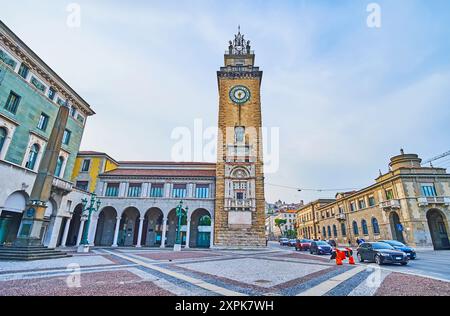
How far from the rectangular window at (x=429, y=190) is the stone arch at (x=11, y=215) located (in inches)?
1877

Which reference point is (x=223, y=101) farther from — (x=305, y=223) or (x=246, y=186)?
(x=305, y=223)

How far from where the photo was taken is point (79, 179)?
110 feet

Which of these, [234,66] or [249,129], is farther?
[234,66]

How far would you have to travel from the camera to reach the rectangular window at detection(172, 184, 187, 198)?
1314 inches

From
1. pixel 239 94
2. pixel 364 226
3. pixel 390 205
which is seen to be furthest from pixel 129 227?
→ pixel 364 226

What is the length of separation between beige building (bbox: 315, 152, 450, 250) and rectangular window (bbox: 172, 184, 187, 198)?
3055 centimetres

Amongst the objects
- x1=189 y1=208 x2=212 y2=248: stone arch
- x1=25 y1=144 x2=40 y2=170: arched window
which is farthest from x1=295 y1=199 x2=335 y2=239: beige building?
x1=25 y1=144 x2=40 y2=170: arched window

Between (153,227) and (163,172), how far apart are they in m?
8.57

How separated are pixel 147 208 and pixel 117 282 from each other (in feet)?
85.5

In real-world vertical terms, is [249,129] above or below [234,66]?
below

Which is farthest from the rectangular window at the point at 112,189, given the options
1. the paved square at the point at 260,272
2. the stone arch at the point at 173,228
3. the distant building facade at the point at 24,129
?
the paved square at the point at 260,272

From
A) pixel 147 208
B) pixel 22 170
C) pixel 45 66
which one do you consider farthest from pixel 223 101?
pixel 22 170

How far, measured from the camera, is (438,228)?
104ft
